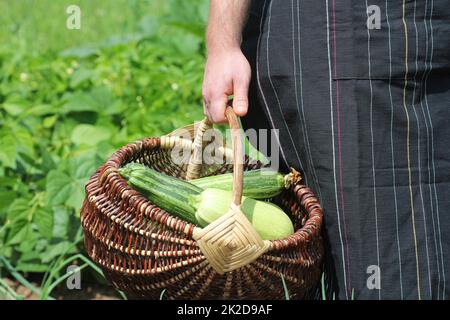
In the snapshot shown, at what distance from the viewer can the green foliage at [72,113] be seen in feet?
8.26

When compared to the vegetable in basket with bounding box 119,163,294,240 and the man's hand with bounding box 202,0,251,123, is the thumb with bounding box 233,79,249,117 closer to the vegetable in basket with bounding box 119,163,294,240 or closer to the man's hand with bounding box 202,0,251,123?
the man's hand with bounding box 202,0,251,123

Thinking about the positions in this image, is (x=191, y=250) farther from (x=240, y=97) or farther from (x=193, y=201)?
(x=240, y=97)

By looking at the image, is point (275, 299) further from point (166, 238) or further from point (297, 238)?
point (166, 238)

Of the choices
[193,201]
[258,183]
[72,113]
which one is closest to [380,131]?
[258,183]

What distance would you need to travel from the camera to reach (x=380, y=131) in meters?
1.83

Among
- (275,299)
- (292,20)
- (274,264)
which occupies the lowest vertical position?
(275,299)

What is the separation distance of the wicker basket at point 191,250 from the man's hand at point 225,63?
52 mm

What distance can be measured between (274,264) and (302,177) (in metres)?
0.40

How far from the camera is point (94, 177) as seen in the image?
77.8 inches

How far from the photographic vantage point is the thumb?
1.81 m

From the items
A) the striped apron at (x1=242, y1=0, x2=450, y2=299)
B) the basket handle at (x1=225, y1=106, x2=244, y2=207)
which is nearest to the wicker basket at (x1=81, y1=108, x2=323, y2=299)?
the basket handle at (x1=225, y1=106, x2=244, y2=207)

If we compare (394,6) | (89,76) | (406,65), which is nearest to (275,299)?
(406,65)

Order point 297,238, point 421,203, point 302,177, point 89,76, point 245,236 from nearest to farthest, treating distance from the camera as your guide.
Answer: point 245,236 < point 297,238 < point 421,203 < point 302,177 < point 89,76

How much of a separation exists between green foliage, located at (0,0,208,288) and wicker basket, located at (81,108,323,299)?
0.63 meters
